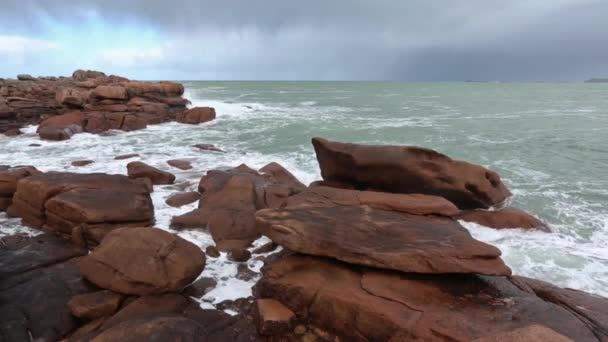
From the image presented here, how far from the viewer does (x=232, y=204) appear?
23.8ft

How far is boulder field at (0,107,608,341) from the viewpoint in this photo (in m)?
3.73

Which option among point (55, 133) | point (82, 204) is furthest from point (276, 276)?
point (55, 133)

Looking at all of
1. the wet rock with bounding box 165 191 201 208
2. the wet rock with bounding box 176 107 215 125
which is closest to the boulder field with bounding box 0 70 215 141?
the wet rock with bounding box 176 107 215 125

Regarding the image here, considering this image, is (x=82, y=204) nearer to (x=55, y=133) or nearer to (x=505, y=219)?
(x=505, y=219)

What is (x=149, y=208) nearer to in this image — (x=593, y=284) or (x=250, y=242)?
(x=250, y=242)

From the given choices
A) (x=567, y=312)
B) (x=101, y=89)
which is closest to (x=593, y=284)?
(x=567, y=312)

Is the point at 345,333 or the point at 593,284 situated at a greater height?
the point at 345,333

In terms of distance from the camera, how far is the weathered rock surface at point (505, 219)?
7539 millimetres

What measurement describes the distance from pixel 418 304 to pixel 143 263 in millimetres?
3330

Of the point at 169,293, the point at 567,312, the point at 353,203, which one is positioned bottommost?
the point at 169,293

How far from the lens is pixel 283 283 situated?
4.42 m

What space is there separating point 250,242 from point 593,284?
5468mm

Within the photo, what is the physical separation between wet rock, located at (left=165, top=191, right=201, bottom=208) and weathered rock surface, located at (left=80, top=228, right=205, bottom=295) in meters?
2.90

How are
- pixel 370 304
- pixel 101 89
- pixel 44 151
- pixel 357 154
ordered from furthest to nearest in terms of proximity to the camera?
pixel 101 89 → pixel 44 151 → pixel 357 154 → pixel 370 304
